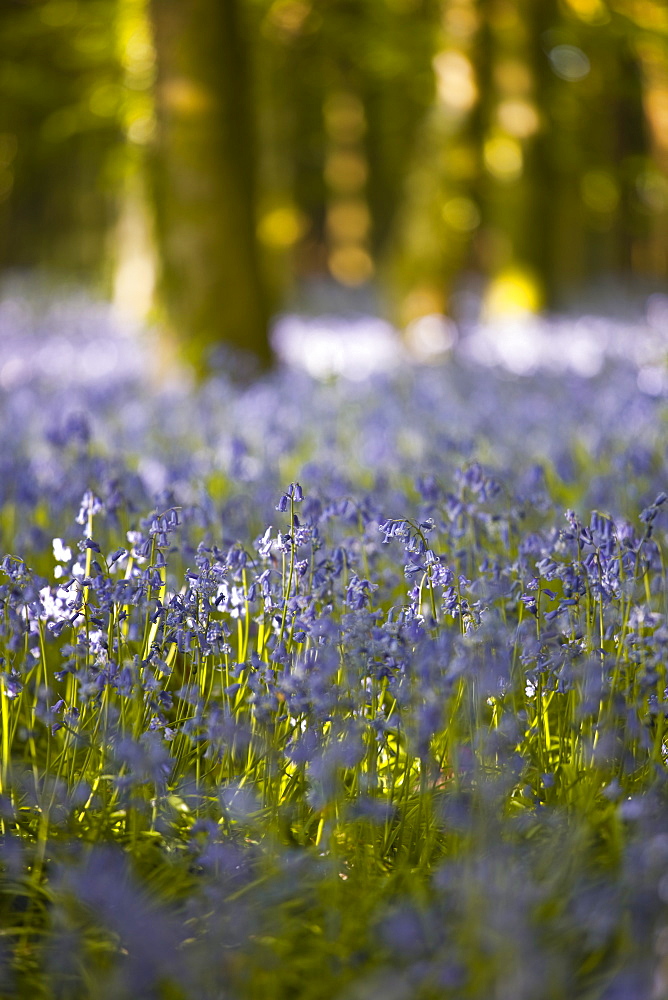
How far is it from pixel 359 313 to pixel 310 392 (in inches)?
324

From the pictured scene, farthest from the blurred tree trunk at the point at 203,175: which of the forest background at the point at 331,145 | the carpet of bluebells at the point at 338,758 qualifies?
the carpet of bluebells at the point at 338,758

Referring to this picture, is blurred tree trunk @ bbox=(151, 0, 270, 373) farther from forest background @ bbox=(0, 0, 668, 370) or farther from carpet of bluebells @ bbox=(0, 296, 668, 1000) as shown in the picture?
carpet of bluebells @ bbox=(0, 296, 668, 1000)

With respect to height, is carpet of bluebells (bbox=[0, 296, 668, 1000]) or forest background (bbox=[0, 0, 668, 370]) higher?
forest background (bbox=[0, 0, 668, 370])

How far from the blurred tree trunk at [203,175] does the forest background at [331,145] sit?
0.04 ft

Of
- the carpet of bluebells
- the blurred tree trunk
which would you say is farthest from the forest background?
the carpet of bluebells

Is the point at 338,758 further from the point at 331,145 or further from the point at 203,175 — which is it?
the point at 331,145

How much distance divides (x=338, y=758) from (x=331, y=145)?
18.1m

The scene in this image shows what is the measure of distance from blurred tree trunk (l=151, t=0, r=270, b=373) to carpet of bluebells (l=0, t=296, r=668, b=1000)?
3379mm

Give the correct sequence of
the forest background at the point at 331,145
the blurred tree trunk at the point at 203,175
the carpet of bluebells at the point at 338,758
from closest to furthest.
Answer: the carpet of bluebells at the point at 338,758 < the blurred tree trunk at the point at 203,175 < the forest background at the point at 331,145

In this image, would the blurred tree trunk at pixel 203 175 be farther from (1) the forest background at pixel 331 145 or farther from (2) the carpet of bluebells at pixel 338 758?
(2) the carpet of bluebells at pixel 338 758

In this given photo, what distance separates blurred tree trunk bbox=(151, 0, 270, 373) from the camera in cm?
623

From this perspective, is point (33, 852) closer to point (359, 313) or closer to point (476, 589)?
point (476, 589)

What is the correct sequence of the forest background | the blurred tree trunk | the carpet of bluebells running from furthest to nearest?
the forest background → the blurred tree trunk → the carpet of bluebells

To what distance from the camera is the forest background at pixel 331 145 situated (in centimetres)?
639
